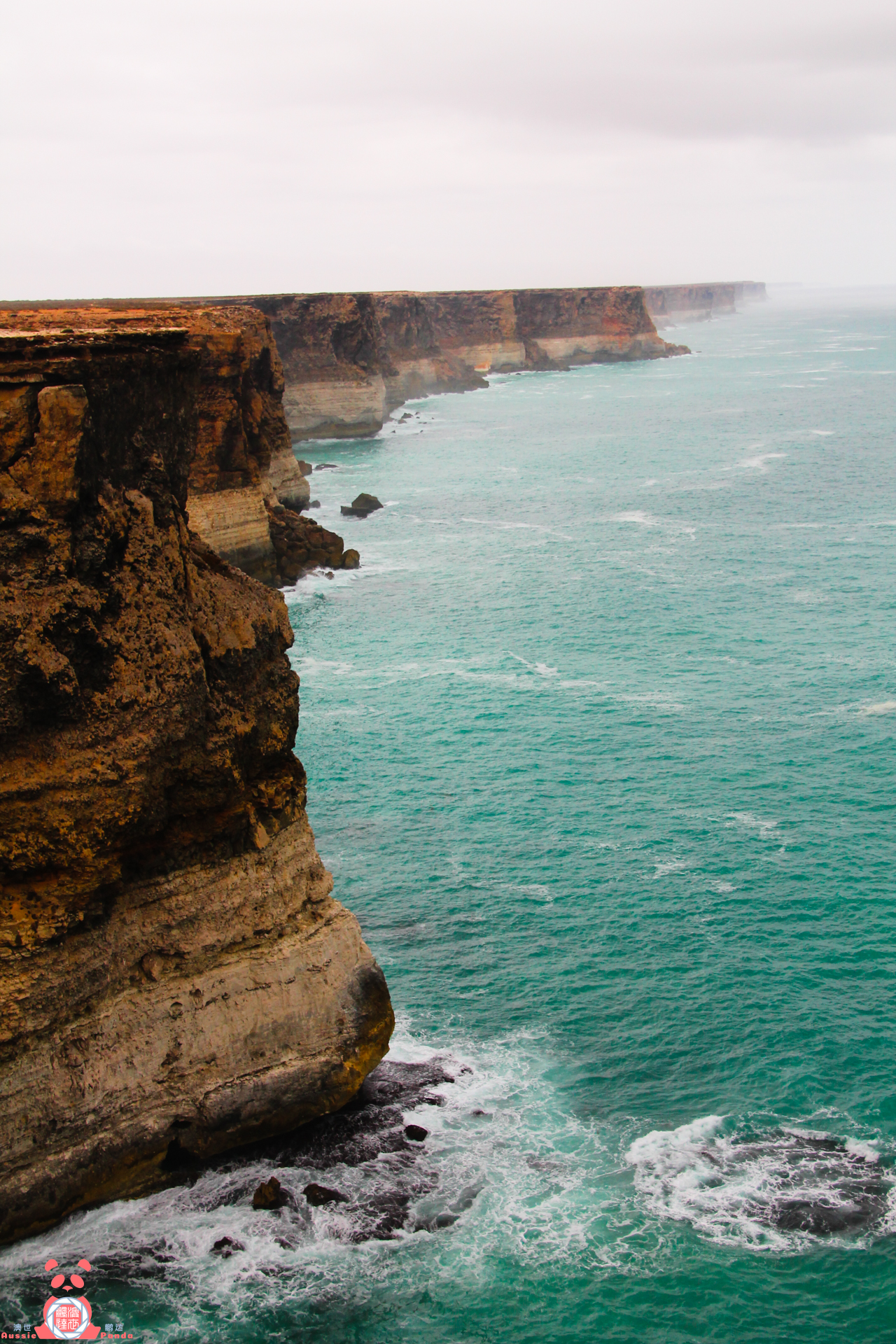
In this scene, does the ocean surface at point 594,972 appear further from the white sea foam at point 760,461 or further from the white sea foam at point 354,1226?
the white sea foam at point 760,461

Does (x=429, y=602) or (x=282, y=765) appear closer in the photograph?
(x=282, y=765)

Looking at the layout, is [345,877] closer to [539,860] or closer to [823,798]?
[539,860]

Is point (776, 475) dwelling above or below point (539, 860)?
above

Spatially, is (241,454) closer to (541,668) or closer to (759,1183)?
(541,668)

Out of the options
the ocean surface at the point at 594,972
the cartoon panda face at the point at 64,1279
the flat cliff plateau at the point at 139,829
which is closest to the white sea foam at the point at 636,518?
the ocean surface at the point at 594,972

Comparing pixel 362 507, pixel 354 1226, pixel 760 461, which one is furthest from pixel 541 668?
pixel 760 461

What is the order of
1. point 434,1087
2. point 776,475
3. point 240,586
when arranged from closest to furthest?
point 240,586
point 434,1087
point 776,475

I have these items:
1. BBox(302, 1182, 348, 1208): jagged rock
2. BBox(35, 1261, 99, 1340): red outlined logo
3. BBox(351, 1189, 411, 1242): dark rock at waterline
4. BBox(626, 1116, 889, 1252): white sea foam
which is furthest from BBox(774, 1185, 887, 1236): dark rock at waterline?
BBox(35, 1261, 99, 1340): red outlined logo

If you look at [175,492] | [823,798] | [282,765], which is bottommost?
[823,798]

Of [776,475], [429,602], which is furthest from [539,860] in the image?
[776,475]
